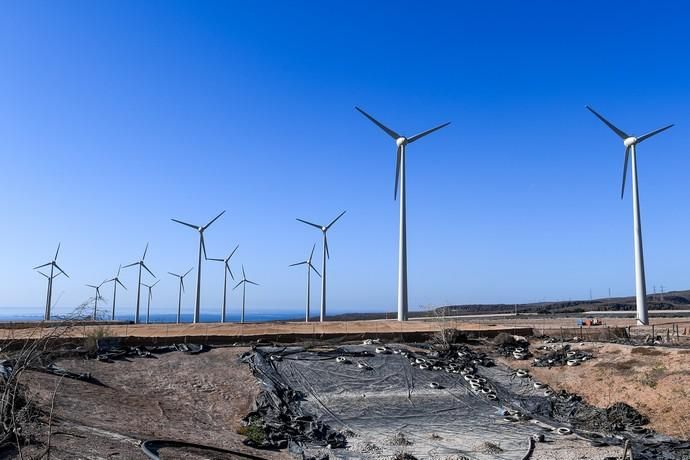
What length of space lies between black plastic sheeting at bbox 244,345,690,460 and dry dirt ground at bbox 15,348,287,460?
1.34 m

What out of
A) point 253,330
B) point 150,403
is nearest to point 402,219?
point 253,330

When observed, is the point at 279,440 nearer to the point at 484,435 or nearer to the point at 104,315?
the point at 484,435

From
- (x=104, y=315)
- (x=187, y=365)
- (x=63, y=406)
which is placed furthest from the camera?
(x=187, y=365)

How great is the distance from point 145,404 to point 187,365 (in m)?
5.85

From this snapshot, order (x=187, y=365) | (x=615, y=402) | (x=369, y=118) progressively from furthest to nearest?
(x=369, y=118)
(x=187, y=365)
(x=615, y=402)

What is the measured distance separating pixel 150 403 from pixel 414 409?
37.3 feet

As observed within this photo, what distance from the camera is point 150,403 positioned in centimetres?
2378

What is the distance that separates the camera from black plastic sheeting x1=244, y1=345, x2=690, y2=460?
69.8ft

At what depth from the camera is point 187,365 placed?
96.0 ft

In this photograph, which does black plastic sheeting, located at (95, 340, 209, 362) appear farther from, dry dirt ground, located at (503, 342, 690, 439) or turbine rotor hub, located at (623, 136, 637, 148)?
turbine rotor hub, located at (623, 136, 637, 148)

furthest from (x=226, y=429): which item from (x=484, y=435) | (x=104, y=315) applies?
(x=104, y=315)

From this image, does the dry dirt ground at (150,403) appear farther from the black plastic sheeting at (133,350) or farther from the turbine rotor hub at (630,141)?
the turbine rotor hub at (630,141)

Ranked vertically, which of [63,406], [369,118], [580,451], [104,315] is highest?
[369,118]

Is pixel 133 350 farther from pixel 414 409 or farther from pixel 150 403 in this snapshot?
pixel 414 409
